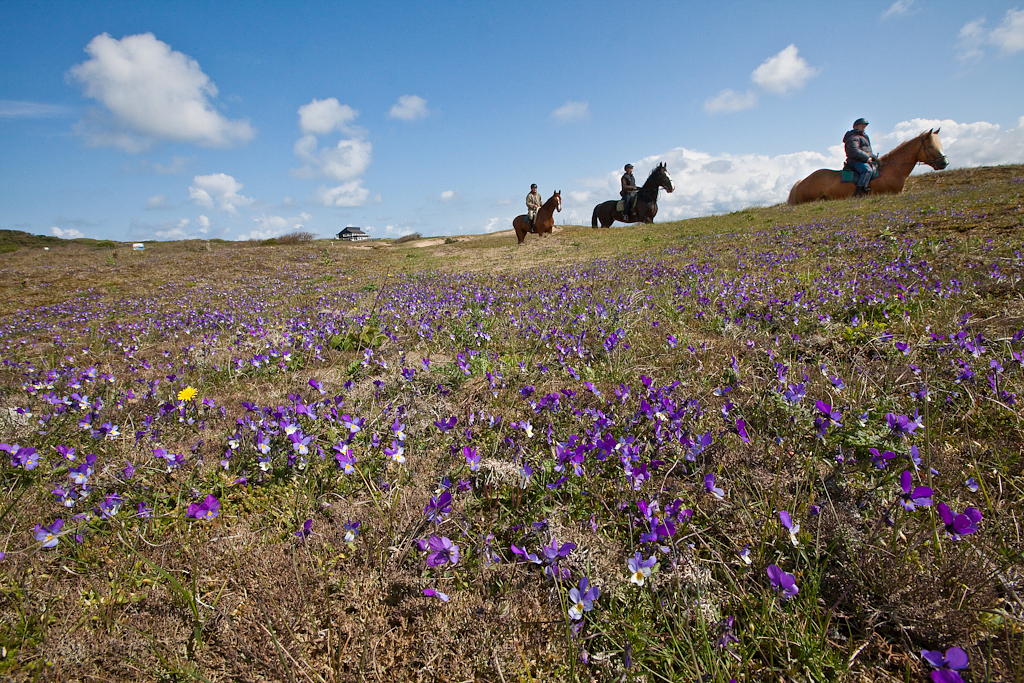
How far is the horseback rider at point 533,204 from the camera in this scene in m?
28.9

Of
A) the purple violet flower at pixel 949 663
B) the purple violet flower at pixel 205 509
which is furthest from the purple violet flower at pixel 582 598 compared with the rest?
the purple violet flower at pixel 205 509

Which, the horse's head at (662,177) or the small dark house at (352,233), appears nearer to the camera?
the horse's head at (662,177)

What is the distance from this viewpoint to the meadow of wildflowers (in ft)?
5.32

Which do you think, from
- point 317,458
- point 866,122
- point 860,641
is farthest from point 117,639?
point 866,122

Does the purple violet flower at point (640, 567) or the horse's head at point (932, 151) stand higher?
the horse's head at point (932, 151)

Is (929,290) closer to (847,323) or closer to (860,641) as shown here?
(847,323)

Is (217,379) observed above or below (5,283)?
below

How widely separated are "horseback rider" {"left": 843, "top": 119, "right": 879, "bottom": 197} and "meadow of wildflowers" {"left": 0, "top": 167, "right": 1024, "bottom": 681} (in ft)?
75.8

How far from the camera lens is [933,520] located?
1780mm

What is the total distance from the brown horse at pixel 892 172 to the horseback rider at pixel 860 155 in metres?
0.68

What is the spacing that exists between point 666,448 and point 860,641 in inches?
46.4

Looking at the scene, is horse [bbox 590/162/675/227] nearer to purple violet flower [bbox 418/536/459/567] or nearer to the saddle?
the saddle

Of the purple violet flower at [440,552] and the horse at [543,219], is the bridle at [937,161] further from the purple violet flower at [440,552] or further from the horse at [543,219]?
the purple violet flower at [440,552]

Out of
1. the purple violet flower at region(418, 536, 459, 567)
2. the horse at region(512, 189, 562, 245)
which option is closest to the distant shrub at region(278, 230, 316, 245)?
the horse at region(512, 189, 562, 245)
